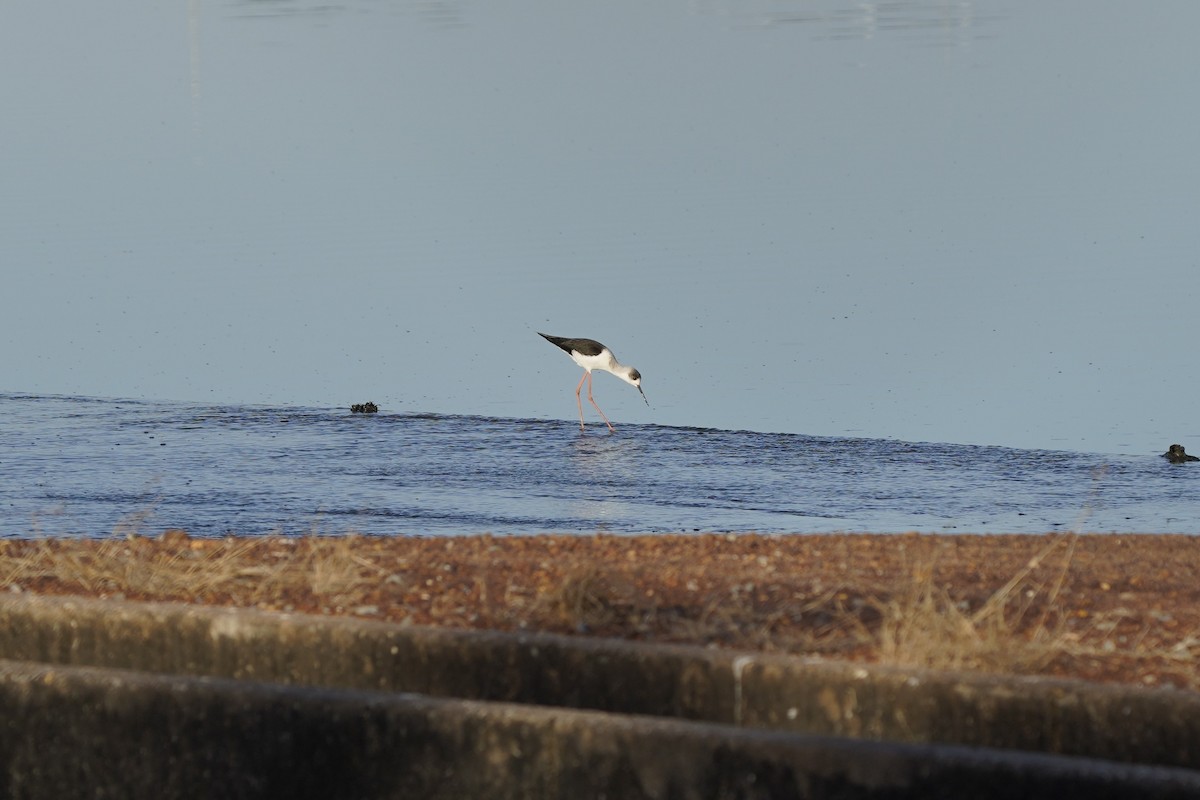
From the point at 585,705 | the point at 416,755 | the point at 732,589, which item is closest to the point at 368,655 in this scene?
the point at 585,705

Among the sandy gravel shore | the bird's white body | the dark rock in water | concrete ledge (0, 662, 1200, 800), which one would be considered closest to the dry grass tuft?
the sandy gravel shore

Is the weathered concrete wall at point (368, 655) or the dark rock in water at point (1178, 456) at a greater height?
the dark rock in water at point (1178, 456)

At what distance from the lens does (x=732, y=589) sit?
7.70 m

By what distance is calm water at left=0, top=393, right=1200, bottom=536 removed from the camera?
1262 cm

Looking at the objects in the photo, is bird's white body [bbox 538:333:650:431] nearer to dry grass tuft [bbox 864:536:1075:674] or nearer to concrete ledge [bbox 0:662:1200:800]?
dry grass tuft [bbox 864:536:1075:674]

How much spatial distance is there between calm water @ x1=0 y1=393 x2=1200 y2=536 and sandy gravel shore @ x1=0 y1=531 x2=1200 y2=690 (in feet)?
10.4

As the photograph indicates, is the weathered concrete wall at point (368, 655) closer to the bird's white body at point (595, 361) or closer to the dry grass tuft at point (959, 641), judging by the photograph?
the dry grass tuft at point (959, 641)

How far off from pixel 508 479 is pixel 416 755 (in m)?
8.45

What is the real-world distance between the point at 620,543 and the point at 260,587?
2.21 m

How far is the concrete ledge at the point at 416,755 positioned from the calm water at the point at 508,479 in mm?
5936

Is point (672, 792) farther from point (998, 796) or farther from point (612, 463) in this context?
point (612, 463)

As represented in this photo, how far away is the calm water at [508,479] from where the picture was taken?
12.6 metres

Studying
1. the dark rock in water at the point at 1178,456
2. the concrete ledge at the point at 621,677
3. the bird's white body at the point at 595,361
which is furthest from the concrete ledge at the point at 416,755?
the bird's white body at the point at 595,361

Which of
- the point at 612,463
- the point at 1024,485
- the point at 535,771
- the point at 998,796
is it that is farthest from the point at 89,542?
the point at 1024,485
